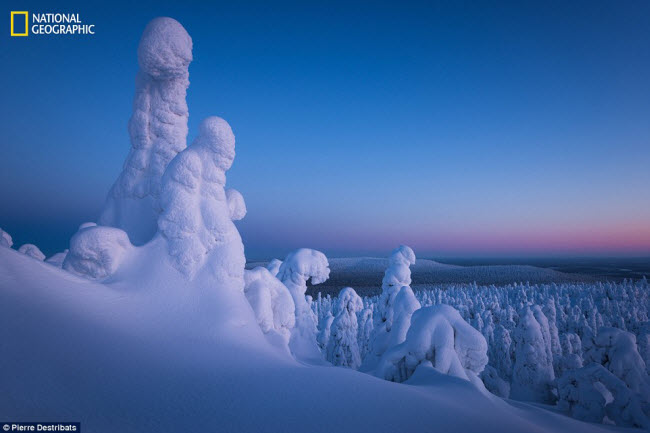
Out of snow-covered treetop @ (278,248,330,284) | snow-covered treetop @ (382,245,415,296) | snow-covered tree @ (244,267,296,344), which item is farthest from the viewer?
snow-covered treetop @ (382,245,415,296)

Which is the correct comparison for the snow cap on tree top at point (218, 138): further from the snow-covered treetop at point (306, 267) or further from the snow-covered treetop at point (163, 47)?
the snow-covered treetop at point (306, 267)

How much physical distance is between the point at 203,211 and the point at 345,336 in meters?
18.7

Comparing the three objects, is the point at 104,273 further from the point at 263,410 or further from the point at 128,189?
the point at 263,410

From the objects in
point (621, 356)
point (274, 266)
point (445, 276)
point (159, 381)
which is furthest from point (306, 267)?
point (445, 276)

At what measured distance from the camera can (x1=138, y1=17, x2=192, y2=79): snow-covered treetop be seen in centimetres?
847

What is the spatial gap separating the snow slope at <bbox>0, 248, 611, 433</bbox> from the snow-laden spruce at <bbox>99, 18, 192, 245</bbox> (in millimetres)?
3779

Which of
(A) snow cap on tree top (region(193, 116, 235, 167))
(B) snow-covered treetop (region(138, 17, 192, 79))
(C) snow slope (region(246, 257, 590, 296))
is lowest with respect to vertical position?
(C) snow slope (region(246, 257, 590, 296))

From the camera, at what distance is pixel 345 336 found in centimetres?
2344

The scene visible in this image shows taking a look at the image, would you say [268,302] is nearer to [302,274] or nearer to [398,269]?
[302,274]

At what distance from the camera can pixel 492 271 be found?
166m

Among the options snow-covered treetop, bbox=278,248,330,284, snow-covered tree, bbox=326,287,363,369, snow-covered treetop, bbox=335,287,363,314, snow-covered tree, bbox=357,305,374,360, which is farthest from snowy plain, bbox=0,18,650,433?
snow-covered tree, bbox=357,305,374,360

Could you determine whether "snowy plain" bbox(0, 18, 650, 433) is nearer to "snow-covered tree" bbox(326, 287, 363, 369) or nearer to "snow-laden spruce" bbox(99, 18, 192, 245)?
"snow-laden spruce" bbox(99, 18, 192, 245)

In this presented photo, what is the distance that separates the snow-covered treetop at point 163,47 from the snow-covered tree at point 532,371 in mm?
22405

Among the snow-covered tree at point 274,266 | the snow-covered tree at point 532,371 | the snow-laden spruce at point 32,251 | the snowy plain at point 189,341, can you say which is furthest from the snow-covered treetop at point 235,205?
the snow-covered tree at point 532,371
